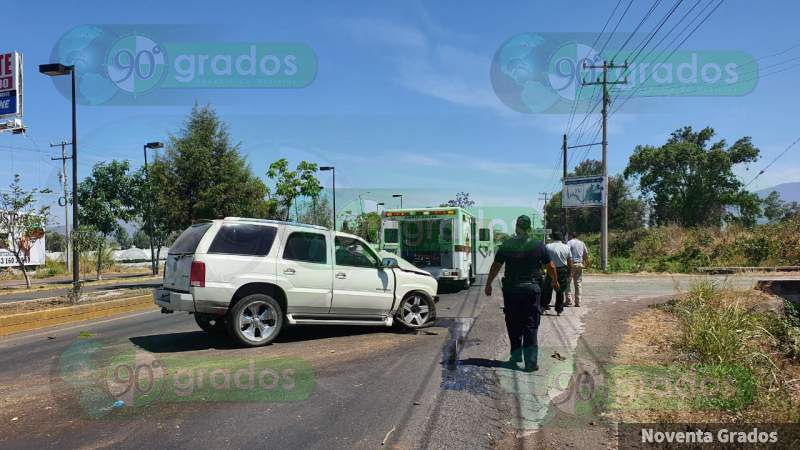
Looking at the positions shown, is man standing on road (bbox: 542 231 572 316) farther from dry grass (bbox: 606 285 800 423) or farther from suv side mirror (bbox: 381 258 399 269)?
suv side mirror (bbox: 381 258 399 269)

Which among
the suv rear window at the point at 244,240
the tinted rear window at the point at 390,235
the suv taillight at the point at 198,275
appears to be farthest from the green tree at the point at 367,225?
the suv taillight at the point at 198,275

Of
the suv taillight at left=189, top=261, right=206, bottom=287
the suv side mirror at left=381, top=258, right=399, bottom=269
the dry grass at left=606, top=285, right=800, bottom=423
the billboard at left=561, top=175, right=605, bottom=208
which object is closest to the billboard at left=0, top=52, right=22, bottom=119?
the suv taillight at left=189, top=261, right=206, bottom=287

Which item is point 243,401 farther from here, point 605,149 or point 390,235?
point 605,149

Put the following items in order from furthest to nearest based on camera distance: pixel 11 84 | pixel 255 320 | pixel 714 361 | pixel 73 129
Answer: pixel 11 84 → pixel 73 129 → pixel 255 320 → pixel 714 361

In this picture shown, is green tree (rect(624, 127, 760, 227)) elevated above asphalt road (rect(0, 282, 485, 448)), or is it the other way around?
green tree (rect(624, 127, 760, 227))

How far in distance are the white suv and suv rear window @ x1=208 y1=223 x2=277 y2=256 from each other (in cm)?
1

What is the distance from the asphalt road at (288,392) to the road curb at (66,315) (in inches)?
43.4

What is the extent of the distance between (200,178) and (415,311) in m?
16.5

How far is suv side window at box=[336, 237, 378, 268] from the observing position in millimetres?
9243

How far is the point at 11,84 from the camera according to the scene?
949 inches

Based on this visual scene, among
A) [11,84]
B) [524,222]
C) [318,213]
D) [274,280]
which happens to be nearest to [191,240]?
[274,280]

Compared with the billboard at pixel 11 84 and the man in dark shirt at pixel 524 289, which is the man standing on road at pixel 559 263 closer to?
the man in dark shirt at pixel 524 289

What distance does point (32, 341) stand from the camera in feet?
31.7

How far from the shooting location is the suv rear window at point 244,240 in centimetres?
825
